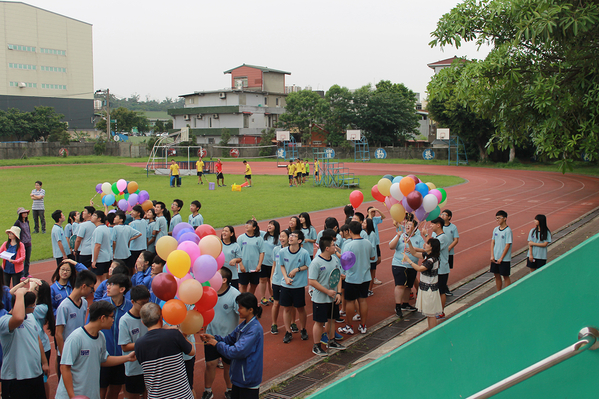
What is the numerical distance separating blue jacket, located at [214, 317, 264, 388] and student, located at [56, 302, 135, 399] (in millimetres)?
1112

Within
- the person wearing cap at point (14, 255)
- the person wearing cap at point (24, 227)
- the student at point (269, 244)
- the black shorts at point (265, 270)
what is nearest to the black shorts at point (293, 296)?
the student at point (269, 244)

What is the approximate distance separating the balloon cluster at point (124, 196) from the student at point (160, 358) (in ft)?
21.8

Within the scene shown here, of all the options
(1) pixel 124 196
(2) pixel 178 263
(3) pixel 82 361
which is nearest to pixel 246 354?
(2) pixel 178 263

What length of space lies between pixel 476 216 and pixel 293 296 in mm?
12579

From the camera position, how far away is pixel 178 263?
15.3 ft

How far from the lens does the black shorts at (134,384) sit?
15.6 ft

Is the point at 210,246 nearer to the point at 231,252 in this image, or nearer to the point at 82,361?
the point at 82,361

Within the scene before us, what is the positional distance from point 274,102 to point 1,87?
35179 mm

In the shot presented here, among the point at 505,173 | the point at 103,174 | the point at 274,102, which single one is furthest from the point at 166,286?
the point at 274,102

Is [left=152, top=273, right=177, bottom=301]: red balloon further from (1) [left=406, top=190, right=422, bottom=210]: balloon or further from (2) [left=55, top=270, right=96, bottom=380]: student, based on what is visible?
(1) [left=406, top=190, right=422, bottom=210]: balloon

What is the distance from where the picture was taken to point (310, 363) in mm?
6152

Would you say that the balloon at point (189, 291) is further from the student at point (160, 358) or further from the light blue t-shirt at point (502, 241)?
the light blue t-shirt at point (502, 241)

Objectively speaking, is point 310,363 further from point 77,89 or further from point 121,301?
point 77,89

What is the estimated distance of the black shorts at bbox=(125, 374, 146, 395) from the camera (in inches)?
188
